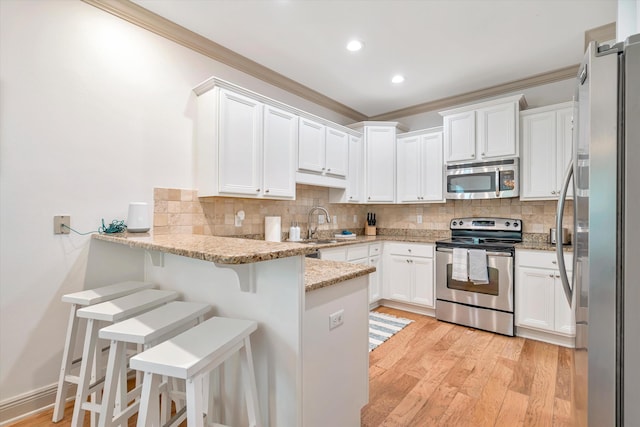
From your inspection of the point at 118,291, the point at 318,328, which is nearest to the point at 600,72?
the point at 318,328

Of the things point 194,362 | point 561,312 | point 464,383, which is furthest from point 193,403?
point 561,312

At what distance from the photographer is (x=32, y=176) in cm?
184

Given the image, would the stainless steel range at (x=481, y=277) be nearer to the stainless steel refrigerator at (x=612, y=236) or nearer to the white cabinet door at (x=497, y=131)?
the white cabinet door at (x=497, y=131)

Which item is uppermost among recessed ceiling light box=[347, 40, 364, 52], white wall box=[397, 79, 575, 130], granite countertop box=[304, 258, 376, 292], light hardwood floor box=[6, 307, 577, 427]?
recessed ceiling light box=[347, 40, 364, 52]

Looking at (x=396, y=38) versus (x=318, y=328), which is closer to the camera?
(x=318, y=328)

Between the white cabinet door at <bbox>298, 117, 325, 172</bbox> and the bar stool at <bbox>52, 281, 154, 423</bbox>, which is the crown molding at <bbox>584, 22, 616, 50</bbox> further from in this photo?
the bar stool at <bbox>52, 281, 154, 423</bbox>

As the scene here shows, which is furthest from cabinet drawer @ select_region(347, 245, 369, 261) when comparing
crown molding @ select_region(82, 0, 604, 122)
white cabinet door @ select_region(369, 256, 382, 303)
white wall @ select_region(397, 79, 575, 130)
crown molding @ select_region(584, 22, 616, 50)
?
crown molding @ select_region(584, 22, 616, 50)

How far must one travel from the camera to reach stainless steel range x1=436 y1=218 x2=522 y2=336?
3.06 meters

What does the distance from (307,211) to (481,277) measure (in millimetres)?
2073

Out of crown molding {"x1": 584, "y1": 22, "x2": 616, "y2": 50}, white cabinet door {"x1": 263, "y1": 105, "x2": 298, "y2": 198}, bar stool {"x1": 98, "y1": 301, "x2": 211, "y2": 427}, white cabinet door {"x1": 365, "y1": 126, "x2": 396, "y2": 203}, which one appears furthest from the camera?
white cabinet door {"x1": 365, "y1": 126, "x2": 396, "y2": 203}

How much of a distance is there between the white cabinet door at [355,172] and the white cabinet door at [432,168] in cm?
81

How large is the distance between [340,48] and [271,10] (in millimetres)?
758

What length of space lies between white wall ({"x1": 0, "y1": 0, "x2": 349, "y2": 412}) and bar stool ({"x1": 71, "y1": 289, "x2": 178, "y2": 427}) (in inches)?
22.6

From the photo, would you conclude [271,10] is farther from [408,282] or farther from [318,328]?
[408,282]
